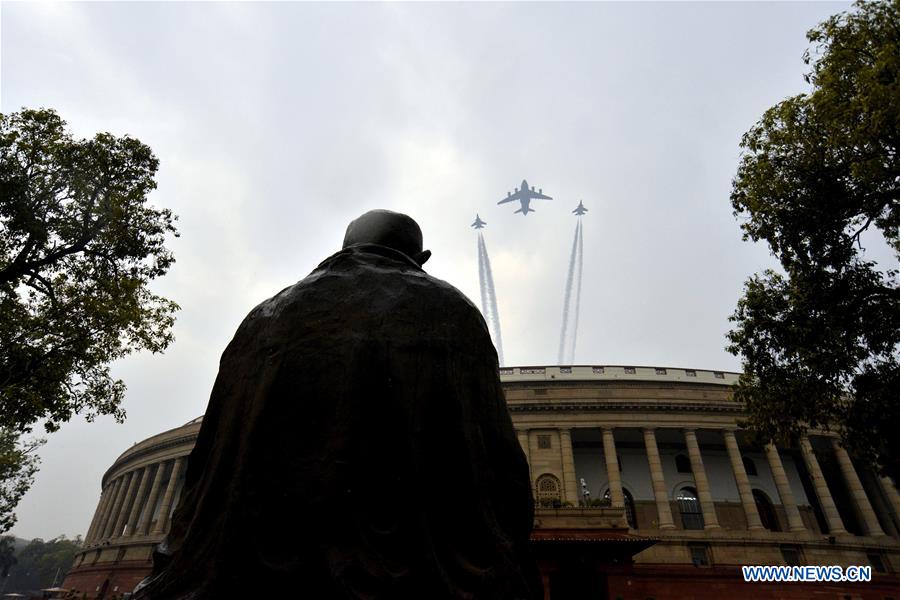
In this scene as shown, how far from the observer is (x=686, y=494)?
25875mm

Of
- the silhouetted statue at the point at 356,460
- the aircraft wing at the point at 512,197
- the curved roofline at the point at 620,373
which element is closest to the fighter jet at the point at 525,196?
the aircraft wing at the point at 512,197

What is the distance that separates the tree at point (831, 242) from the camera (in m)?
9.06

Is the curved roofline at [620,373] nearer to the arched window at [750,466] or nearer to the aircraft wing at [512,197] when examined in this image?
the arched window at [750,466]

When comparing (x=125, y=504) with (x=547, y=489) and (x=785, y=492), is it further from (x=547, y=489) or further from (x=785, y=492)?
(x=785, y=492)

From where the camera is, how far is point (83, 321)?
10.8m

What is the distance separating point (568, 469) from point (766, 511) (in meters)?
12.1

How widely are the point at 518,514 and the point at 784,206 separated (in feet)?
36.8

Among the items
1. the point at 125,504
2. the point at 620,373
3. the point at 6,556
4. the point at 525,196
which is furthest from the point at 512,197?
the point at 6,556

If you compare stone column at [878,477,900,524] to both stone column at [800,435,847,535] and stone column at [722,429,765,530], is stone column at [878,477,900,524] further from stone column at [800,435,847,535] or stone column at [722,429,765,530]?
stone column at [722,429,765,530]

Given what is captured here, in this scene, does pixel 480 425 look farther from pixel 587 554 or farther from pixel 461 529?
pixel 587 554

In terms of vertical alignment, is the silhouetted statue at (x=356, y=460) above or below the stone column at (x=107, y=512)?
below

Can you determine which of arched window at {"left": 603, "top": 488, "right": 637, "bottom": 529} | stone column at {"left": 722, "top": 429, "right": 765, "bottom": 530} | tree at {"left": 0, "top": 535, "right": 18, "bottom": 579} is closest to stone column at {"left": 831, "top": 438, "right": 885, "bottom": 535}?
stone column at {"left": 722, "top": 429, "right": 765, "bottom": 530}

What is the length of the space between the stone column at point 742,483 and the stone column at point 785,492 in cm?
141

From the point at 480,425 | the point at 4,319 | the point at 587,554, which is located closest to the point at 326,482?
the point at 480,425
